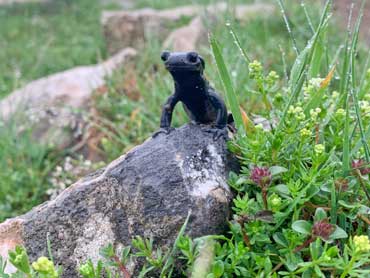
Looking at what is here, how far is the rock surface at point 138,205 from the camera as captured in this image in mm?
1874

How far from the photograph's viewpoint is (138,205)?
1.92m

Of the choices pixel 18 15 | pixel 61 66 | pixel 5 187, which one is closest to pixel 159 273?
pixel 5 187

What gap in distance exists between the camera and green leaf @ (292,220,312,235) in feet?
5.31

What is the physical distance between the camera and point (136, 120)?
406 cm

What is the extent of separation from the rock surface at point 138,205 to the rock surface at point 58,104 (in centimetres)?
222

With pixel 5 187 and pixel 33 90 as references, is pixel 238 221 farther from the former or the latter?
pixel 33 90

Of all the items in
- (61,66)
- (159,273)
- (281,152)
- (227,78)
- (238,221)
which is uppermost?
(227,78)

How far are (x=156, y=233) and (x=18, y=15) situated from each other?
10.2 metres

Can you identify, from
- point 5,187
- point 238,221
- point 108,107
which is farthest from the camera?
point 108,107

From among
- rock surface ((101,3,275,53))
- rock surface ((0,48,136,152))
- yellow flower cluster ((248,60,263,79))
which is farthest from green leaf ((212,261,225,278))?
rock surface ((101,3,275,53))

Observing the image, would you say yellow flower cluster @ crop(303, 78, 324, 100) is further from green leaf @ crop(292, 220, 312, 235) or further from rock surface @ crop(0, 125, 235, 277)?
green leaf @ crop(292, 220, 312, 235)

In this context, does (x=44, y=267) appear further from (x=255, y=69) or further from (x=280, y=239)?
(x=255, y=69)

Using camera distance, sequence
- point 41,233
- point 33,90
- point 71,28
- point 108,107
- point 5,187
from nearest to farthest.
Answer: point 41,233, point 5,187, point 108,107, point 33,90, point 71,28

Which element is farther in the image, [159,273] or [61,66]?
[61,66]
